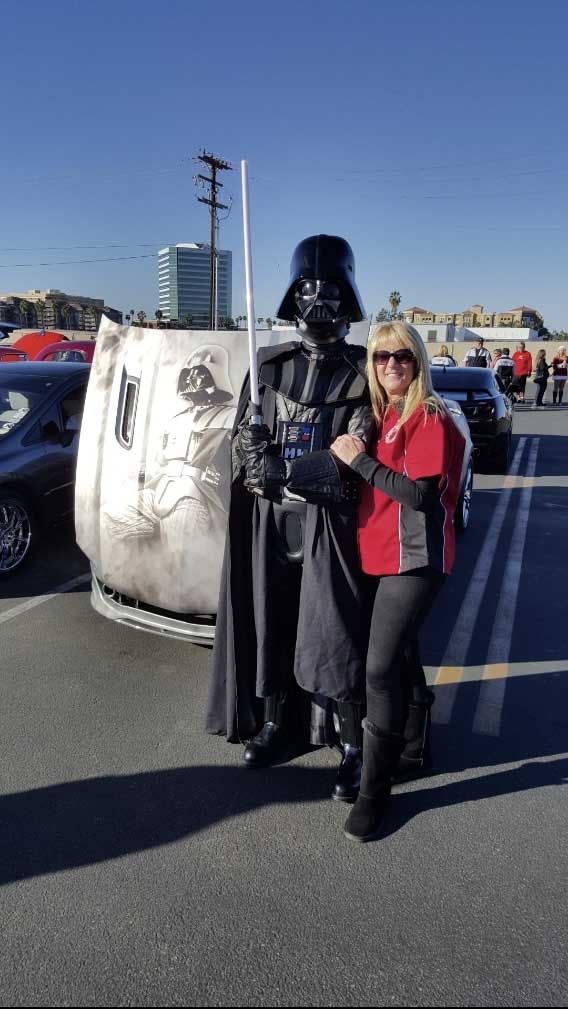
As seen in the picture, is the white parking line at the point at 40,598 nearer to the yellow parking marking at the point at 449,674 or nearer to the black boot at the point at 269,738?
the black boot at the point at 269,738

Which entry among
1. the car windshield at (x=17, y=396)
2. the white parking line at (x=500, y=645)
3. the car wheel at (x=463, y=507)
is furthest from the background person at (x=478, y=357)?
the car windshield at (x=17, y=396)

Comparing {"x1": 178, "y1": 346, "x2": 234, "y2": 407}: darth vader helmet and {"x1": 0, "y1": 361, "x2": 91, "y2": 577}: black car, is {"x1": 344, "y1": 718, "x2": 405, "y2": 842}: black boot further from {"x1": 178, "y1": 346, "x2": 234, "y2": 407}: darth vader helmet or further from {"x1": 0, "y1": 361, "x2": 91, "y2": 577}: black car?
{"x1": 0, "y1": 361, "x2": 91, "y2": 577}: black car

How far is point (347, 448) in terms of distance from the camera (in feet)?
7.70

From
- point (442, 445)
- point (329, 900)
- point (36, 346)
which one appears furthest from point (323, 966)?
point (36, 346)

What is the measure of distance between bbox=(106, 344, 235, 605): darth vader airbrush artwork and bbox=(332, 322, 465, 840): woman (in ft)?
3.39

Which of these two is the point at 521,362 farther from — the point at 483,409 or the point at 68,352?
the point at 68,352

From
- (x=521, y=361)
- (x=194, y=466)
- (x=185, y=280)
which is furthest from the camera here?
(x=185, y=280)

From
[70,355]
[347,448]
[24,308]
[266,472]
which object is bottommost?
[70,355]

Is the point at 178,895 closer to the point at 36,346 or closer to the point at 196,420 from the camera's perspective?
the point at 196,420

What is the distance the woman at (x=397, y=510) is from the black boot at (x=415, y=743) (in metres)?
0.29

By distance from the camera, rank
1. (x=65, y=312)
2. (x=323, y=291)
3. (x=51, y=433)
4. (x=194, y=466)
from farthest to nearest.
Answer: (x=65, y=312) < (x=51, y=433) < (x=194, y=466) < (x=323, y=291)

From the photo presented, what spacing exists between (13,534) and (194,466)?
103 inches

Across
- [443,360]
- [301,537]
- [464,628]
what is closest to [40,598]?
[301,537]

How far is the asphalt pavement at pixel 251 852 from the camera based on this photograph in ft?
6.31
